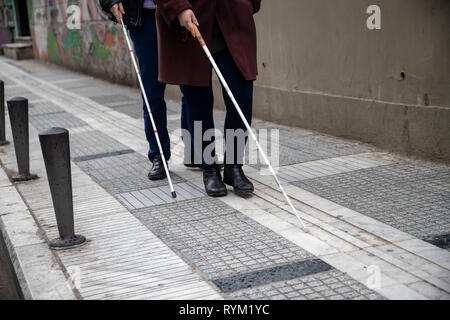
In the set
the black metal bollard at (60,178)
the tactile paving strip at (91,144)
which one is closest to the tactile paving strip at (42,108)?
the tactile paving strip at (91,144)

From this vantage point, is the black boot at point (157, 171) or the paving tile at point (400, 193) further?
the black boot at point (157, 171)

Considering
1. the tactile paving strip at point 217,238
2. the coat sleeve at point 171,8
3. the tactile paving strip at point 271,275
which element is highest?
the coat sleeve at point 171,8

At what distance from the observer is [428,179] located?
4496 millimetres

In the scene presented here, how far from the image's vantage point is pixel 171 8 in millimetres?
4000

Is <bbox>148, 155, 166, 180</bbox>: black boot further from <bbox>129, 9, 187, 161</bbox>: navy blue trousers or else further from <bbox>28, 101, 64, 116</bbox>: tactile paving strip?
<bbox>28, 101, 64, 116</bbox>: tactile paving strip

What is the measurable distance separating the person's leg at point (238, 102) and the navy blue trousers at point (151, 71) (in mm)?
520

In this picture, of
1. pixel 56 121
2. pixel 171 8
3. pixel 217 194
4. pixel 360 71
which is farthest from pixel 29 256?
pixel 56 121

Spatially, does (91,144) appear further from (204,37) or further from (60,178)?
(60,178)

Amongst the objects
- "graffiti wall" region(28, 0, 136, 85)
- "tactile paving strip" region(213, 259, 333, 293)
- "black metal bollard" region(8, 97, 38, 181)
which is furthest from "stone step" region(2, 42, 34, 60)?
"tactile paving strip" region(213, 259, 333, 293)

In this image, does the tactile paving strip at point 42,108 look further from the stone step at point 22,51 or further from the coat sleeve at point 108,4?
the stone step at point 22,51

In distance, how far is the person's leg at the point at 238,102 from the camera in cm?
421

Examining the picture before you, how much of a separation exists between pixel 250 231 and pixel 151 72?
5.88ft
